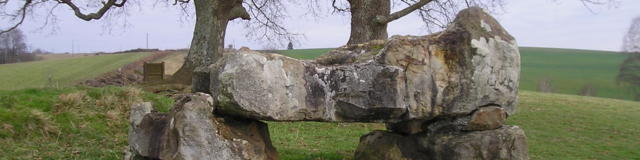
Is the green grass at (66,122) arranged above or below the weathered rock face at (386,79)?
below

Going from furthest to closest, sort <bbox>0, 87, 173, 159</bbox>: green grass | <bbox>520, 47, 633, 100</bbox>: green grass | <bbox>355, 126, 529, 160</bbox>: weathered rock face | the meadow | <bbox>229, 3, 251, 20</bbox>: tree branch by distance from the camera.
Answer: <bbox>520, 47, 633, 100</bbox>: green grass < <bbox>229, 3, 251, 20</bbox>: tree branch < the meadow < <bbox>0, 87, 173, 159</bbox>: green grass < <bbox>355, 126, 529, 160</bbox>: weathered rock face

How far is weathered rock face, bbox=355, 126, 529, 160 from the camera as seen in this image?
7520mm

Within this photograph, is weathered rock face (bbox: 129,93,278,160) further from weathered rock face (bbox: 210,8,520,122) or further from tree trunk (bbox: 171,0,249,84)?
tree trunk (bbox: 171,0,249,84)

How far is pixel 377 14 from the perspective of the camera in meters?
16.0

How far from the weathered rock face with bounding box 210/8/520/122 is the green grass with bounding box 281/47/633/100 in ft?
117

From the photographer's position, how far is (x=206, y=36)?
18.2m

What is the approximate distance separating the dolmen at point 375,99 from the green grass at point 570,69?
3560 centimetres

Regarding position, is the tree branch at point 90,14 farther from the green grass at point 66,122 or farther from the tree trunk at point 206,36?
the green grass at point 66,122

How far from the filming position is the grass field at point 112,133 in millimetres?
9656

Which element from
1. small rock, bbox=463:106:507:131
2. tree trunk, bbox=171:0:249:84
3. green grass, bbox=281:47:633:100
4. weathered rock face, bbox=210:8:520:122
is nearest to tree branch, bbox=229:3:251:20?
tree trunk, bbox=171:0:249:84

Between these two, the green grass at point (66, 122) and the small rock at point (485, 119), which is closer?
the small rock at point (485, 119)

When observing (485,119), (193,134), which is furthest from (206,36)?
(193,134)

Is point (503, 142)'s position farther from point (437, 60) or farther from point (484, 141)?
point (437, 60)

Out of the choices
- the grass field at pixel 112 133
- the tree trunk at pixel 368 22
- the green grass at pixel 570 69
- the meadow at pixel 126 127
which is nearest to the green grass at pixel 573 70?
the green grass at pixel 570 69
